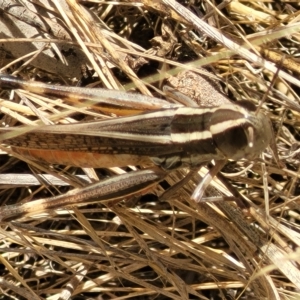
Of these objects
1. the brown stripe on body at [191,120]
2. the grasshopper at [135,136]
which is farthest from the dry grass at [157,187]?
the brown stripe on body at [191,120]

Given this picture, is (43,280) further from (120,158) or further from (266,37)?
(266,37)

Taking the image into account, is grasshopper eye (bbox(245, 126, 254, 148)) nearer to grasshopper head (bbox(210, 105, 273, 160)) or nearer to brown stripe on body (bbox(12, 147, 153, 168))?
grasshopper head (bbox(210, 105, 273, 160))

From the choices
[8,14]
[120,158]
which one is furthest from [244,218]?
[8,14]

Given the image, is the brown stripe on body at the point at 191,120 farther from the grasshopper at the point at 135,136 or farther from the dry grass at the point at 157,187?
the dry grass at the point at 157,187

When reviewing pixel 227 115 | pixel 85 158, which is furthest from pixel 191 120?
pixel 85 158

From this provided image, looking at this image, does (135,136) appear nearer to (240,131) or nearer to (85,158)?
(85,158)

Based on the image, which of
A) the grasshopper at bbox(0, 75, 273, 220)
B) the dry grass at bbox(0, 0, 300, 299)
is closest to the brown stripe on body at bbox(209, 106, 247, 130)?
the grasshopper at bbox(0, 75, 273, 220)
